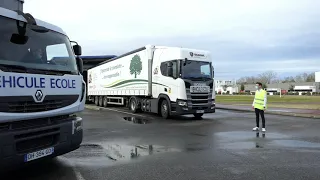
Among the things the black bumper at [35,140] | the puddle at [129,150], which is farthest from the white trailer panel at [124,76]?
the black bumper at [35,140]

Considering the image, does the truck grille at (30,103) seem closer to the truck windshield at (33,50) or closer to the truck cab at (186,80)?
the truck windshield at (33,50)

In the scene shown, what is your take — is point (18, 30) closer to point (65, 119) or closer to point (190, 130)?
point (65, 119)

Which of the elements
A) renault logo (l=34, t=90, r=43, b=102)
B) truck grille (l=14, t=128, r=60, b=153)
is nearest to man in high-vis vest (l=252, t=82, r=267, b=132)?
truck grille (l=14, t=128, r=60, b=153)

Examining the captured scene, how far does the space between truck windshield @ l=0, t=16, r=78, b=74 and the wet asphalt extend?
6.31 ft

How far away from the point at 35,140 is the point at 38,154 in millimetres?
233

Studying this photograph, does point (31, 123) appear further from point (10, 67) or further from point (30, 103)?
point (10, 67)

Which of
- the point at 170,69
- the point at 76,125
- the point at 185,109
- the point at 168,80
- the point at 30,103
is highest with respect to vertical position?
the point at 170,69

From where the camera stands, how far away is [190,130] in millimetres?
11969

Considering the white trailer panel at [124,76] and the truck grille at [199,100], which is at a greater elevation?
the white trailer panel at [124,76]

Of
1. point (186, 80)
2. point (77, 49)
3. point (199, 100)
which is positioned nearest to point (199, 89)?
point (199, 100)

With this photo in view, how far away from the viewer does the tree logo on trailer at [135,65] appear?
18.9 m

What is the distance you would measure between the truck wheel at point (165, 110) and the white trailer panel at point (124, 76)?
1.49 m

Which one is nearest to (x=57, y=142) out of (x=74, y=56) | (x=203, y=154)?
(x=74, y=56)

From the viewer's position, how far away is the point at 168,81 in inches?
632
